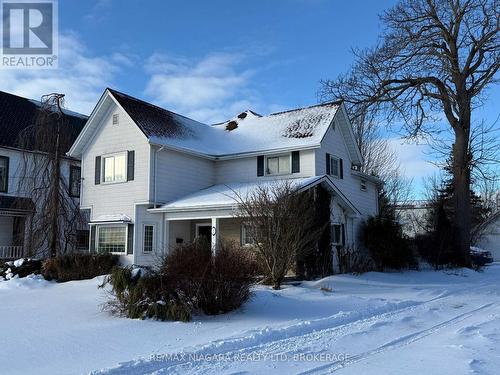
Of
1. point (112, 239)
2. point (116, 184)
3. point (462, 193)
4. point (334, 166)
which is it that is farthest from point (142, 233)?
point (462, 193)

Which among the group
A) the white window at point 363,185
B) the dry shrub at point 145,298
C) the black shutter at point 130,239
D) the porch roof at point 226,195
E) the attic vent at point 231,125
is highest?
the attic vent at point 231,125

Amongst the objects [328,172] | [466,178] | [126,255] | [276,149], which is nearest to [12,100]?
[126,255]

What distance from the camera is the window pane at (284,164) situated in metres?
22.7

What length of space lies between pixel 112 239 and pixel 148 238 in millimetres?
1924

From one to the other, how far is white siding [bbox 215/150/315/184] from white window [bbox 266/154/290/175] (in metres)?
0.28

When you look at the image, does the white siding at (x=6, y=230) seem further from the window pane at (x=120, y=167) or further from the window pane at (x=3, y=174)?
the window pane at (x=120, y=167)

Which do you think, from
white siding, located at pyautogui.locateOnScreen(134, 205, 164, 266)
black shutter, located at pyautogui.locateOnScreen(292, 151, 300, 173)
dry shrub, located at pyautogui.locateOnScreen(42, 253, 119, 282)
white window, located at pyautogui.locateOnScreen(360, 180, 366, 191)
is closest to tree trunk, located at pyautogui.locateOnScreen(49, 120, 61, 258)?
dry shrub, located at pyautogui.locateOnScreen(42, 253, 119, 282)

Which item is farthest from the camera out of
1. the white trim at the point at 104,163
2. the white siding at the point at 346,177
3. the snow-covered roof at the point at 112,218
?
the white siding at the point at 346,177

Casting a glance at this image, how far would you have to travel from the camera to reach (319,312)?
1152 centimetres

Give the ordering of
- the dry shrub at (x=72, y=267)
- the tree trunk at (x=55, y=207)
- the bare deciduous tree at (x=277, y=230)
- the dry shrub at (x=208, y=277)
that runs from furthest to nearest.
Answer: the tree trunk at (x=55, y=207), the dry shrub at (x=72, y=267), the bare deciduous tree at (x=277, y=230), the dry shrub at (x=208, y=277)

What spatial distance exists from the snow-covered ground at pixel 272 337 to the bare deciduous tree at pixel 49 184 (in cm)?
774

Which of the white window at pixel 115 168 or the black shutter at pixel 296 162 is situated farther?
the white window at pixel 115 168

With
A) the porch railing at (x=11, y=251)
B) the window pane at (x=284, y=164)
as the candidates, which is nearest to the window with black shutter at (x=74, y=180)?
the porch railing at (x=11, y=251)

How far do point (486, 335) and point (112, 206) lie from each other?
1737 centimetres
